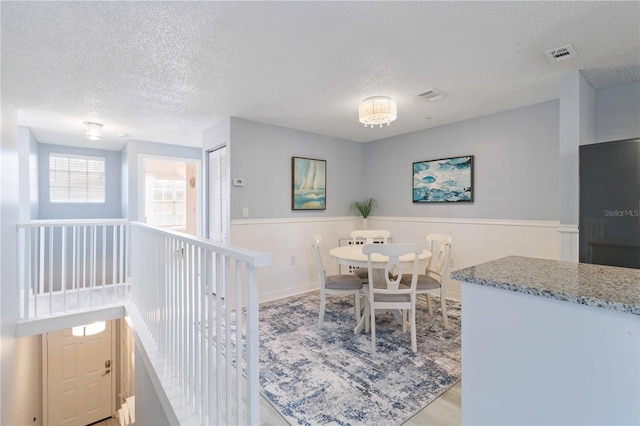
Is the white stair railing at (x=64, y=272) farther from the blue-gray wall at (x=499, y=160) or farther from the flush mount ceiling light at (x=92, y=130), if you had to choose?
the blue-gray wall at (x=499, y=160)

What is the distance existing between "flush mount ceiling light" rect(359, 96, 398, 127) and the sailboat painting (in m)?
1.56

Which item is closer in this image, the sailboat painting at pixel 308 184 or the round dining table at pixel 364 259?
the round dining table at pixel 364 259

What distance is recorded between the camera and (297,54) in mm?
2143

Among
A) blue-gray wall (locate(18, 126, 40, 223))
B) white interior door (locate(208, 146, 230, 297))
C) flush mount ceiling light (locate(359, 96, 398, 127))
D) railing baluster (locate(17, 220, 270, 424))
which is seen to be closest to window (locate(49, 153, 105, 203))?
blue-gray wall (locate(18, 126, 40, 223))

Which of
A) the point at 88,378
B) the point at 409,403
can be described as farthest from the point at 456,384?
the point at 88,378

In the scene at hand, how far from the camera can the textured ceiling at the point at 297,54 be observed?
1681 millimetres

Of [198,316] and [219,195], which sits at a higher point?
[219,195]

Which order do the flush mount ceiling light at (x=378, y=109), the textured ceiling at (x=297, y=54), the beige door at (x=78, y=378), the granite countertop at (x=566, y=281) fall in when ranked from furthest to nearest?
the beige door at (x=78, y=378) < the flush mount ceiling light at (x=378, y=109) < the textured ceiling at (x=297, y=54) < the granite countertop at (x=566, y=281)

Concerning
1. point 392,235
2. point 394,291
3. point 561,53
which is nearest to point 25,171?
point 394,291

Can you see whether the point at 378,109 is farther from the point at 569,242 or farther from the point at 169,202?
the point at 169,202

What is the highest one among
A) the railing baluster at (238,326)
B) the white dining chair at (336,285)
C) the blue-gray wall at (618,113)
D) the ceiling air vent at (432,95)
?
the ceiling air vent at (432,95)

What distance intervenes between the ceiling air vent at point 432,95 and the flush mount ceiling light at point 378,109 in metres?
0.34

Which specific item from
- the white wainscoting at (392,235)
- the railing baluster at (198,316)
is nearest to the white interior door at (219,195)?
the white wainscoting at (392,235)

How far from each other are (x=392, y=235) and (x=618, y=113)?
9.22 feet
